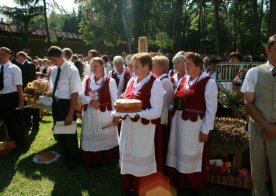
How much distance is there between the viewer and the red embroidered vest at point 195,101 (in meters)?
4.32

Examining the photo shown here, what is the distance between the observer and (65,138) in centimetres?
593

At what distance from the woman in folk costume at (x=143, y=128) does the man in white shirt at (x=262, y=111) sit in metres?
1.08

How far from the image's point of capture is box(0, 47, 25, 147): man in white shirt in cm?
661

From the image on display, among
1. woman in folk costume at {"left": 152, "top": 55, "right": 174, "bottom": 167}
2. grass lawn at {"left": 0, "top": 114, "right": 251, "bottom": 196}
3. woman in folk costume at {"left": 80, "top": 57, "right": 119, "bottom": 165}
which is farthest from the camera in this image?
woman in folk costume at {"left": 80, "top": 57, "right": 119, "bottom": 165}

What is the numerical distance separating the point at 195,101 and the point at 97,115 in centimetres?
209

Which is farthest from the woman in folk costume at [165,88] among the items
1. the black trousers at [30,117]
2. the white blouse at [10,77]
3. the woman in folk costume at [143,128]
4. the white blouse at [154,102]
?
the black trousers at [30,117]

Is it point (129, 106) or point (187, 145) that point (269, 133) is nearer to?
point (187, 145)

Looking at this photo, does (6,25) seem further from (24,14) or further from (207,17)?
(207,17)

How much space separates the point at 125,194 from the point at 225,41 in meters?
41.1

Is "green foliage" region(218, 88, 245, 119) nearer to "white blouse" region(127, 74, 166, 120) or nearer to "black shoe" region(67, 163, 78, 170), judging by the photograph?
"white blouse" region(127, 74, 166, 120)

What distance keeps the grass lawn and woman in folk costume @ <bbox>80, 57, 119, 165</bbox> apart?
24 centimetres

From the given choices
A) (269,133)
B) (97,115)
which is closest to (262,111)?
(269,133)

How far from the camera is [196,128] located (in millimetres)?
4398

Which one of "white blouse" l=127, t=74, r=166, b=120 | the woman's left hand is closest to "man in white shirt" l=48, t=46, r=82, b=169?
"white blouse" l=127, t=74, r=166, b=120
